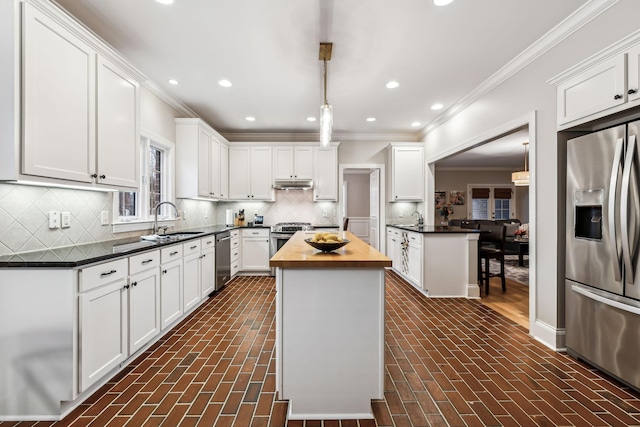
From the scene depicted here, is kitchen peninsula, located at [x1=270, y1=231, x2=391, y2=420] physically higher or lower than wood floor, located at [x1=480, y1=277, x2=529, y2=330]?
higher

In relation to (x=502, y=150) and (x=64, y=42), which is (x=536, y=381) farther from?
(x=502, y=150)

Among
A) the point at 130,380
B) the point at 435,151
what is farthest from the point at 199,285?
the point at 435,151

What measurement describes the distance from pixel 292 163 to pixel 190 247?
271cm

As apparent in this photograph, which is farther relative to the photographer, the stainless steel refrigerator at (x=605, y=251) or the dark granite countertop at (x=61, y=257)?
the stainless steel refrigerator at (x=605, y=251)

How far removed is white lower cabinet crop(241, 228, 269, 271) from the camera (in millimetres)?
5141

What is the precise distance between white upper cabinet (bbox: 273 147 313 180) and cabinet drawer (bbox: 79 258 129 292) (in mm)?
3568

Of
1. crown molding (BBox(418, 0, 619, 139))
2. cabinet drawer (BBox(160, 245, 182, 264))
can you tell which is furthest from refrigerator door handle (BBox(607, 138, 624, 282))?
cabinet drawer (BBox(160, 245, 182, 264))

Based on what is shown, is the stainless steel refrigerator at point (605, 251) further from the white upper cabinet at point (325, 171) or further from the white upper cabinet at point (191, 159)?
the white upper cabinet at point (191, 159)

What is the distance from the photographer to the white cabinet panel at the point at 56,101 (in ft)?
5.43

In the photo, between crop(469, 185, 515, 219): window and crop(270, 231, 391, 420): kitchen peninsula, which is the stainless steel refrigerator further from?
crop(469, 185, 515, 219): window

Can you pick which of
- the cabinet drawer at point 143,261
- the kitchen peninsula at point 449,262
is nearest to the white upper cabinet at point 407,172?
the kitchen peninsula at point 449,262

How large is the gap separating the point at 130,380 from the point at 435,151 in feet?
16.6

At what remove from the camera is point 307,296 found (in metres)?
1.72

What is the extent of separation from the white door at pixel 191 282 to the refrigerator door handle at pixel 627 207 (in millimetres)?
3670
